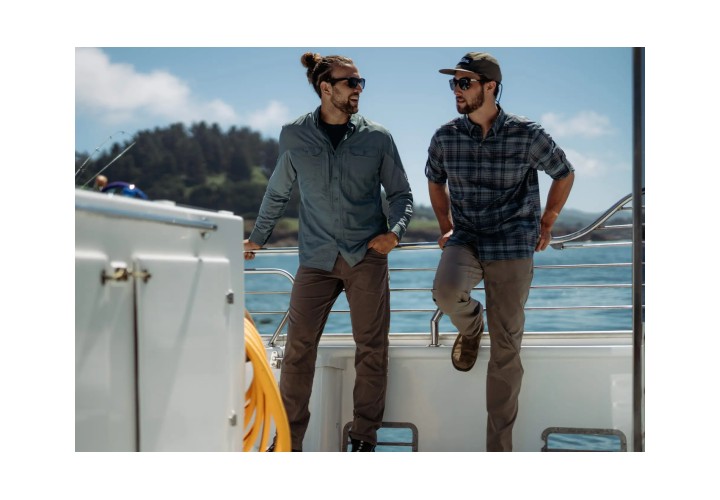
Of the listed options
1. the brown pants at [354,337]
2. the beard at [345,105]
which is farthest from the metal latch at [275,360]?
the beard at [345,105]

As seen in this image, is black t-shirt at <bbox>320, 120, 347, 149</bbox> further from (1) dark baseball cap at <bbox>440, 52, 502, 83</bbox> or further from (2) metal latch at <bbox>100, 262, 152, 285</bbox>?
(2) metal latch at <bbox>100, 262, 152, 285</bbox>

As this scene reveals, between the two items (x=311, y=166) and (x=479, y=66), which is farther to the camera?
(x=311, y=166)

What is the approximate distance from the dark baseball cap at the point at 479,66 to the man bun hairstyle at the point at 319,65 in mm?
415

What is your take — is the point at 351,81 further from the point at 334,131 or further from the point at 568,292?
the point at 568,292

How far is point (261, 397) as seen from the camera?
8.50 feet

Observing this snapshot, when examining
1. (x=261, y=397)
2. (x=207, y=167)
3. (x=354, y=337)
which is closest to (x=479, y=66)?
(x=354, y=337)

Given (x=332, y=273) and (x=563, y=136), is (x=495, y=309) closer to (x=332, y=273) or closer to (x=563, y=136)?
(x=332, y=273)

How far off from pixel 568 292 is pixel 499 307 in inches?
1015

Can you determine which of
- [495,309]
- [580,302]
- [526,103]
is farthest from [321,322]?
[526,103]

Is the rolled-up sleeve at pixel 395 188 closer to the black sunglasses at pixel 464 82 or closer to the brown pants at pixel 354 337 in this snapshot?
the brown pants at pixel 354 337

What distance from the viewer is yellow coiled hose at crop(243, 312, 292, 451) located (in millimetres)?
2514

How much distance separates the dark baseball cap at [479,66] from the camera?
3.32 m

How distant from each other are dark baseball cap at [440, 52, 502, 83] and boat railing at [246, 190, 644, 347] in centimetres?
74
